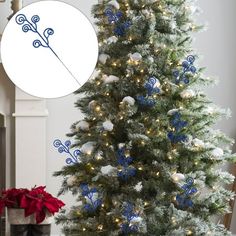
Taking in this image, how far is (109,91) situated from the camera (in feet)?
10.8

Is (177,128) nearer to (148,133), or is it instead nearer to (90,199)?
(148,133)

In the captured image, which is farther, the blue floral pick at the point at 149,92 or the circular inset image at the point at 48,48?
the circular inset image at the point at 48,48

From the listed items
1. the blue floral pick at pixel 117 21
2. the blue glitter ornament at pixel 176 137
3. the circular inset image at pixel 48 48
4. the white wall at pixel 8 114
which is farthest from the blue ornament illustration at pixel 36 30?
the blue glitter ornament at pixel 176 137

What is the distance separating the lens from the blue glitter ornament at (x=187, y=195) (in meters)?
3.17

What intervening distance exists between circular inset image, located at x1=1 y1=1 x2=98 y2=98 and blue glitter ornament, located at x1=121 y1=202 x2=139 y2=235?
1218 mm

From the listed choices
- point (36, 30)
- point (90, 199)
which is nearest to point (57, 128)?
point (36, 30)

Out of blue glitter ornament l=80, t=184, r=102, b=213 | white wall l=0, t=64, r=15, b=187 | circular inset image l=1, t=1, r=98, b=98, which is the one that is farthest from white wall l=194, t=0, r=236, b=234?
blue glitter ornament l=80, t=184, r=102, b=213

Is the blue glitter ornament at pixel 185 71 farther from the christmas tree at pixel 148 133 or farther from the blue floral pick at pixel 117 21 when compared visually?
the blue floral pick at pixel 117 21

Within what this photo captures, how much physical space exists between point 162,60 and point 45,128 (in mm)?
1894

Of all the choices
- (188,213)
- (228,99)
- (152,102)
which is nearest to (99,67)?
(152,102)

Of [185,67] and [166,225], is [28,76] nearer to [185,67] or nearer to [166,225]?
[185,67]

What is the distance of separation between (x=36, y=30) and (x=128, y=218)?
1.63 m

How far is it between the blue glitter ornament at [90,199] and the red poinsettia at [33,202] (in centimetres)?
53

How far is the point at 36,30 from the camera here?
161 inches
